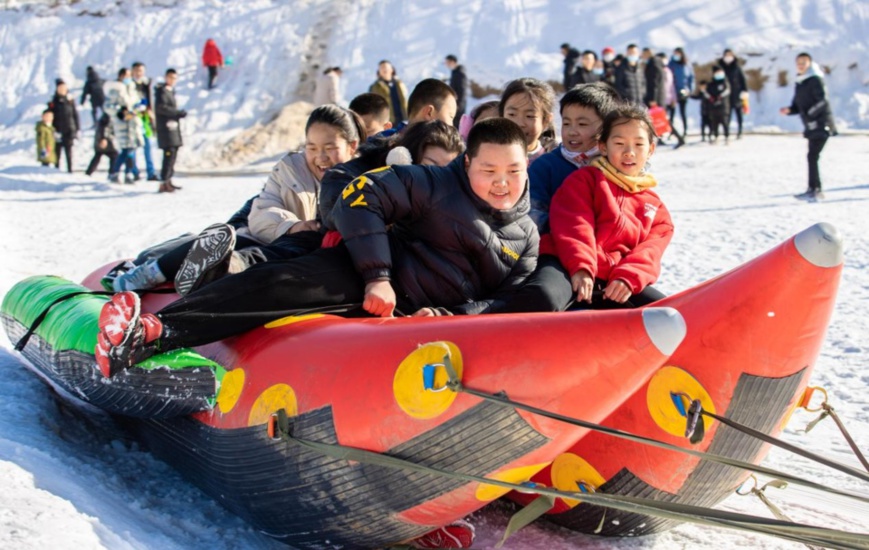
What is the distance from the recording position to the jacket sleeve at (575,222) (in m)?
3.50

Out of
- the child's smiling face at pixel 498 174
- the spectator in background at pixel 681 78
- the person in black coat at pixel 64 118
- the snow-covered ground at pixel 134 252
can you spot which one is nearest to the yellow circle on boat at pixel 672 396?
the snow-covered ground at pixel 134 252

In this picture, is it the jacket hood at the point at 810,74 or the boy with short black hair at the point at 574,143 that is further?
the jacket hood at the point at 810,74

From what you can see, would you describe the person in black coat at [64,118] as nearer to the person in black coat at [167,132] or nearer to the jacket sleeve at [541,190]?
the person in black coat at [167,132]

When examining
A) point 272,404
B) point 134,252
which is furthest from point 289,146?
point 272,404

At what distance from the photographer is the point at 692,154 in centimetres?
1325

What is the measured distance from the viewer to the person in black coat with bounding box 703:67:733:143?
14.0 m

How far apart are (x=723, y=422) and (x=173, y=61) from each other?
17.9m

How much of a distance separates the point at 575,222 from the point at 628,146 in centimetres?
38

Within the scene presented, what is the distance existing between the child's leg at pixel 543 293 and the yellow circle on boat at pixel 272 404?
2.71 feet

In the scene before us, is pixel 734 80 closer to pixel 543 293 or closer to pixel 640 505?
pixel 543 293

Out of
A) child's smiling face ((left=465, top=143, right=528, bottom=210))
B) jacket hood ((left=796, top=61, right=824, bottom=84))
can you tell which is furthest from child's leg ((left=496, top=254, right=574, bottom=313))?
jacket hood ((left=796, top=61, right=824, bottom=84))

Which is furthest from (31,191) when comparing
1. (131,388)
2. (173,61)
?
(131,388)

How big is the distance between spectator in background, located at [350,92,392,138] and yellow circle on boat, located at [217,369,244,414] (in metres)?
2.48

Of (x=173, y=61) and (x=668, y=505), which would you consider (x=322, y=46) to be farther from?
(x=668, y=505)
